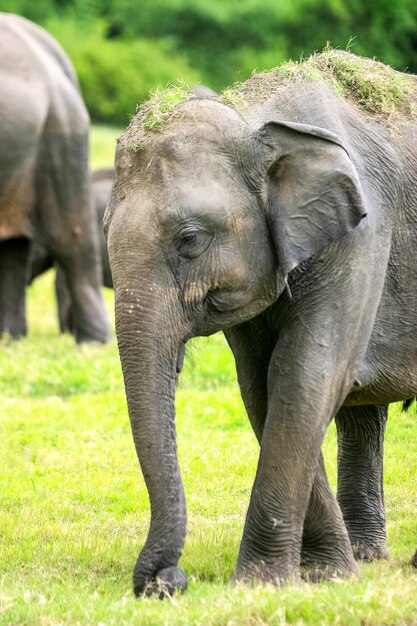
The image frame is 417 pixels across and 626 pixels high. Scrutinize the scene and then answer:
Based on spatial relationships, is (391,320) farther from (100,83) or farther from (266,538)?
(100,83)

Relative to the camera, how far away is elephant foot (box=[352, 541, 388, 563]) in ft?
23.3

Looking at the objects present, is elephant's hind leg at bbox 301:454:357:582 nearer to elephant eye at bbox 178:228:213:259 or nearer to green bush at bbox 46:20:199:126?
elephant eye at bbox 178:228:213:259

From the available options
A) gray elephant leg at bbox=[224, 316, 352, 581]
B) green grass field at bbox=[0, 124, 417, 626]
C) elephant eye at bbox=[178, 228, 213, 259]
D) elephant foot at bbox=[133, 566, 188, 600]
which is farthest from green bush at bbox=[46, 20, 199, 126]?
elephant foot at bbox=[133, 566, 188, 600]

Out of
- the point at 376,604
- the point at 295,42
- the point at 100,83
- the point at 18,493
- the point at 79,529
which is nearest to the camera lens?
the point at 376,604

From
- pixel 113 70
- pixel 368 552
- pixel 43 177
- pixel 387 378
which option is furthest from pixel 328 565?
pixel 113 70

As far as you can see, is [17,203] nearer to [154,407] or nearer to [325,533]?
[325,533]

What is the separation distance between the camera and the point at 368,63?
6871 millimetres

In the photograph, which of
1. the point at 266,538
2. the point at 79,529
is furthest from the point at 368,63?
the point at 79,529

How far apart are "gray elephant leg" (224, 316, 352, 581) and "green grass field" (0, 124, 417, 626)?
201mm

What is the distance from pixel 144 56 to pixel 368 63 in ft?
132

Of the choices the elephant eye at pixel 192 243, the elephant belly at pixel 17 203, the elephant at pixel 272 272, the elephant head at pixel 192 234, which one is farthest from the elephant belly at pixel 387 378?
the elephant belly at pixel 17 203

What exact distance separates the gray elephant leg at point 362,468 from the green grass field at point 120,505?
215 mm

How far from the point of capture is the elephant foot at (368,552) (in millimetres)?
7094

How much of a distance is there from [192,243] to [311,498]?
4.38 ft
